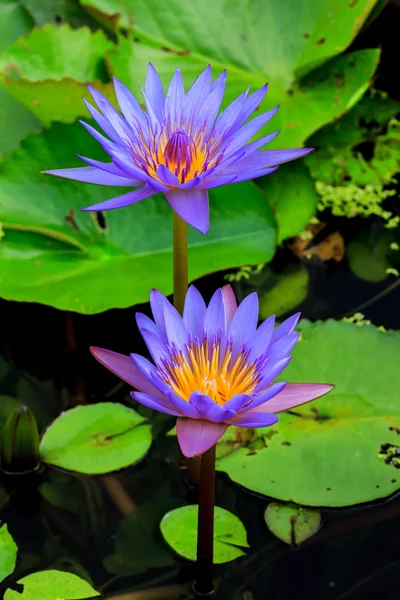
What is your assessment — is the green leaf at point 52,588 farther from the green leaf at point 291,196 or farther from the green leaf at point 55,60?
the green leaf at point 55,60

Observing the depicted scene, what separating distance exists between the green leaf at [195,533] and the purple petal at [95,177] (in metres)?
0.78

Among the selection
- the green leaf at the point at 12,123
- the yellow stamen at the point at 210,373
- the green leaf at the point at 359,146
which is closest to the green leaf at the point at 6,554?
the yellow stamen at the point at 210,373

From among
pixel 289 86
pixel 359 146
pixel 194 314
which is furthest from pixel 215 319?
pixel 359 146

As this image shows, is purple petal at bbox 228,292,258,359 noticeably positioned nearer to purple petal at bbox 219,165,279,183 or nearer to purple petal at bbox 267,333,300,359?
purple petal at bbox 267,333,300,359

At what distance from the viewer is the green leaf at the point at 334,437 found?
5.45ft

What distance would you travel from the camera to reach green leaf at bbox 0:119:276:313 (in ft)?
6.86

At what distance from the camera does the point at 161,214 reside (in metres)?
2.21

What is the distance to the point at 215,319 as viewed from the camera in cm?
132

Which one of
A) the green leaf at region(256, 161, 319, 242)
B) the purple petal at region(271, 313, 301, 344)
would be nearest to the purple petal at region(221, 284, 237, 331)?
the purple petal at region(271, 313, 301, 344)

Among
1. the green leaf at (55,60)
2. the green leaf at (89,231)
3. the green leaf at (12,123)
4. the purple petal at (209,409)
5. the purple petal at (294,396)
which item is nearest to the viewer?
the purple petal at (209,409)

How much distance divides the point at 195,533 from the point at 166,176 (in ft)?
2.64

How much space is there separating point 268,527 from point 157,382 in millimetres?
633

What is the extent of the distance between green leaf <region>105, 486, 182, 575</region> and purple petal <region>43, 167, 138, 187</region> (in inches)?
31.1

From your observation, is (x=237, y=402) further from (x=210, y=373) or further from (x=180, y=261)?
(x=180, y=261)
